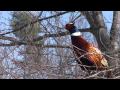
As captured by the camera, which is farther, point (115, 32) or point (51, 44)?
point (115, 32)

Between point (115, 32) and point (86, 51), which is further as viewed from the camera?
point (115, 32)

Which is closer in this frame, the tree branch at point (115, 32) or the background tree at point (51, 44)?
the background tree at point (51, 44)

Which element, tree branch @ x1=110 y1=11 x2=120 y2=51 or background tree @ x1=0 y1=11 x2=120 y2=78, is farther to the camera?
tree branch @ x1=110 y1=11 x2=120 y2=51

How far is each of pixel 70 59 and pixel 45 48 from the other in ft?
2.09

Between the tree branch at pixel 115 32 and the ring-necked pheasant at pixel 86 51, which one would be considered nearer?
the ring-necked pheasant at pixel 86 51

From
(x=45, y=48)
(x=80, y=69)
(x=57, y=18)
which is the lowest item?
(x=80, y=69)

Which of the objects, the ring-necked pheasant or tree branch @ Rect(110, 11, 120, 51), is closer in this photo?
the ring-necked pheasant

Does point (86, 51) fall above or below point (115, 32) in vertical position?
below
